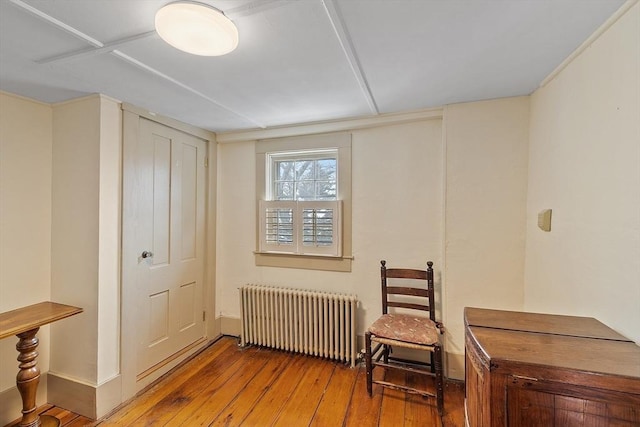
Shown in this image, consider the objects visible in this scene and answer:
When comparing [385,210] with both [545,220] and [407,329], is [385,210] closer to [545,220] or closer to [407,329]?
[407,329]

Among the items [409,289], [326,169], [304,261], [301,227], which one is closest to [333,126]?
[326,169]

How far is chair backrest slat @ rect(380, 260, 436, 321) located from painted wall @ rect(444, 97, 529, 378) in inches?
5.4

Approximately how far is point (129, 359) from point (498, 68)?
3229mm

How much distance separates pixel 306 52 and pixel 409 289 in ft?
6.26

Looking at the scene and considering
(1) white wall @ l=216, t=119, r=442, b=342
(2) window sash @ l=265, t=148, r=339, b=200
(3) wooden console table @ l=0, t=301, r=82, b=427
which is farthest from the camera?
(2) window sash @ l=265, t=148, r=339, b=200

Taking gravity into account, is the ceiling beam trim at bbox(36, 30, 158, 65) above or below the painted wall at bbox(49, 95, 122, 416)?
above

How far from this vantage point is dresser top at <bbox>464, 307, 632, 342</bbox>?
3.84 ft

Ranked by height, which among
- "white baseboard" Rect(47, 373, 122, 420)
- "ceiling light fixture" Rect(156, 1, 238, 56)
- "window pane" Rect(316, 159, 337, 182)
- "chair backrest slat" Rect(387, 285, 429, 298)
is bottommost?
"white baseboard" Rect(47, 373, 122, 420)

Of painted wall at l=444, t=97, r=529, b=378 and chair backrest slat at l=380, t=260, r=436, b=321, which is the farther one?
chair backrest slat at l=380, t=260, r=436, b=321

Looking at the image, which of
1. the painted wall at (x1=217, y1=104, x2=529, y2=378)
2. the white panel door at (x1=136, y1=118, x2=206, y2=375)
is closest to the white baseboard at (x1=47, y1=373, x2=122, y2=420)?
the white panel door at (x1=136, y1=118, x2=206, y2=375)

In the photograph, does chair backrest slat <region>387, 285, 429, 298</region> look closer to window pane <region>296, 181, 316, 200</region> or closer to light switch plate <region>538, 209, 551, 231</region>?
light switch plate <region>538, 209, 551, 231</region>

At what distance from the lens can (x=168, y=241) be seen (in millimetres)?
2514

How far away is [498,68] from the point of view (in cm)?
164

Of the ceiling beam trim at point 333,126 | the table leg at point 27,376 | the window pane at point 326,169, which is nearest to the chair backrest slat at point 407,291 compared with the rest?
the window pane at point 326,169
